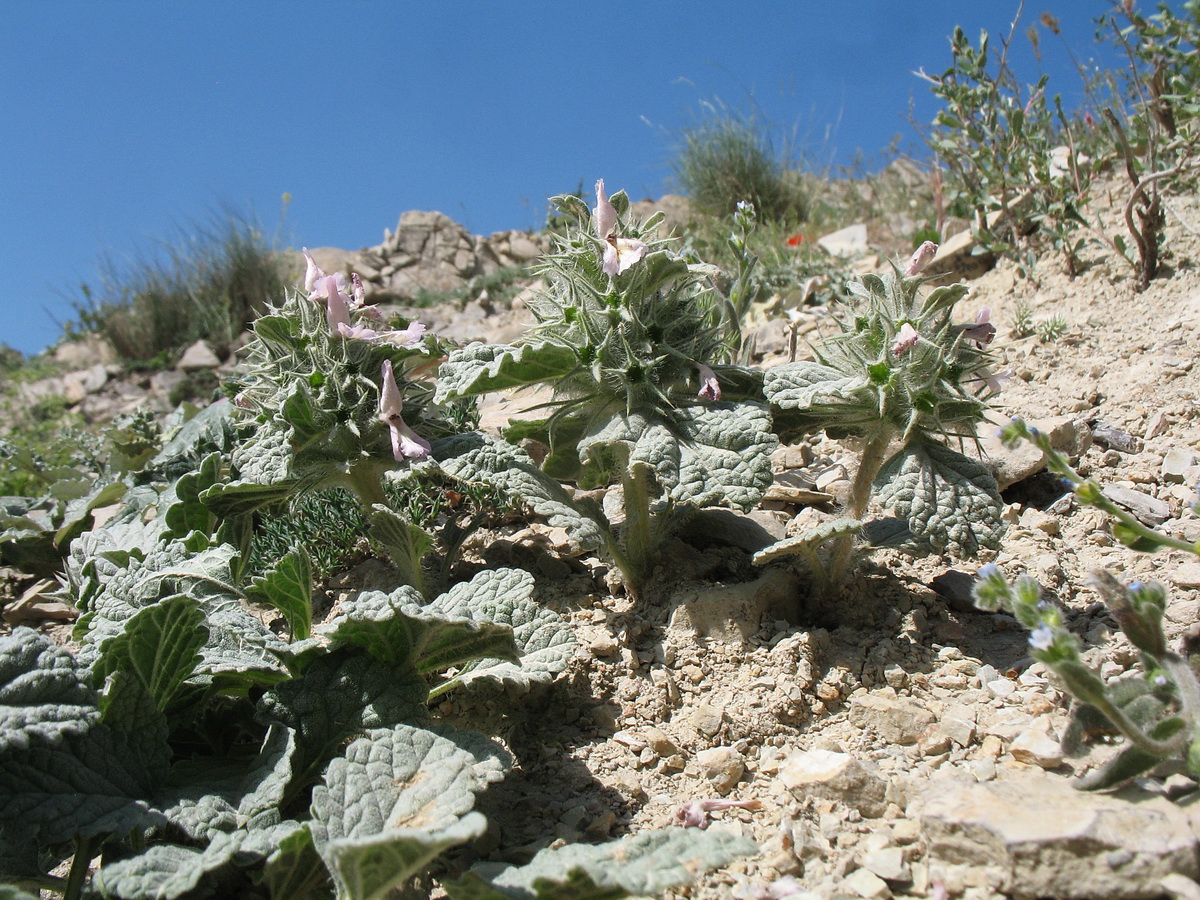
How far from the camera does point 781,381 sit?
2.04 meters

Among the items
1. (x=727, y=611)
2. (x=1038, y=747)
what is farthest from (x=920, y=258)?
(x=1038, y=747)

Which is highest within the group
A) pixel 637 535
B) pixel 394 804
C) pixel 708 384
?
pixel 708 384

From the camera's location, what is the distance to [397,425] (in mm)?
2168

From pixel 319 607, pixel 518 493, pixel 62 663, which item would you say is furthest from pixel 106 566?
pixel 518 493

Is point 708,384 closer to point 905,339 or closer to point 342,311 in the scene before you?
point 905,339

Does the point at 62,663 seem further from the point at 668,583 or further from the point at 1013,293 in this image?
the point at 1013,293

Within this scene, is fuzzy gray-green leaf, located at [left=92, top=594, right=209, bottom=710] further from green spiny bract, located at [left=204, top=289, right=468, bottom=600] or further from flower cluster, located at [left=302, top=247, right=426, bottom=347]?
flower cluster, located at [left=302, top=247, right=426, bottom=347]

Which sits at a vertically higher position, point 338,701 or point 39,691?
point 39,691

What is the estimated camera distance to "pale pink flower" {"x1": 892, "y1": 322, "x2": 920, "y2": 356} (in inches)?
73.2

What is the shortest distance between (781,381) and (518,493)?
0.69 m

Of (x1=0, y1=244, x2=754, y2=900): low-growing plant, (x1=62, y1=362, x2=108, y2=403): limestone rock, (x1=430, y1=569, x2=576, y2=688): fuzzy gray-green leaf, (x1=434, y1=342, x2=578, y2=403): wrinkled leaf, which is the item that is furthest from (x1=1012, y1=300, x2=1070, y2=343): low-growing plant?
(x1=62, y1=362, x2=108, y2=403): limestone rock

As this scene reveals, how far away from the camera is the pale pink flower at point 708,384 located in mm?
2092

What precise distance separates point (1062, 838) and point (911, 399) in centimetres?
95

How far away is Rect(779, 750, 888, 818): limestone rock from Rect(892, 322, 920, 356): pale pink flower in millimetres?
882
